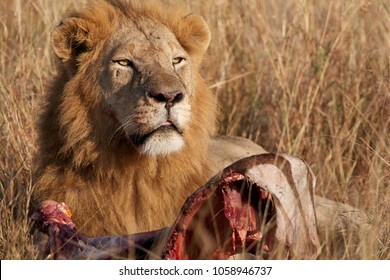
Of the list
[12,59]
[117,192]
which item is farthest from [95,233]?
[12,59]

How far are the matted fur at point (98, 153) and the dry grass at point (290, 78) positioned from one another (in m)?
0.77

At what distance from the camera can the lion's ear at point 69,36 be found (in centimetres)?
443

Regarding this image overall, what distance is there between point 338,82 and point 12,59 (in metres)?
2.18

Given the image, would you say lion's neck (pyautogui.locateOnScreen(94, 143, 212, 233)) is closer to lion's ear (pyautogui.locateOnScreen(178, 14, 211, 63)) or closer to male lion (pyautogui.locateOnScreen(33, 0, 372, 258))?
male lion (pyautogui.locateOnScreen(33, 0, 372, 258))

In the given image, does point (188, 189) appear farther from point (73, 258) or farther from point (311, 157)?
point (311, 157)

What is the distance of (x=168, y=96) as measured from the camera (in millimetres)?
3984

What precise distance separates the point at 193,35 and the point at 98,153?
2.93ft

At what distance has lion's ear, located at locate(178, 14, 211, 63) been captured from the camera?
4684 millimetres

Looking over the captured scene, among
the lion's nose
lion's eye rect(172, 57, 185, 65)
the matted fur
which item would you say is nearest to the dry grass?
the matted fur

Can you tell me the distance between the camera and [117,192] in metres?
4.34

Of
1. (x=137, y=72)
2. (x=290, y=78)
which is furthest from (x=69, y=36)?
(x=290, y=78)

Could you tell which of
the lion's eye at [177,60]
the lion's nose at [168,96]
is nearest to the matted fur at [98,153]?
the lion's eye at [177,60]

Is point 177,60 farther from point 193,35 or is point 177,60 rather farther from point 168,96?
point 168,96

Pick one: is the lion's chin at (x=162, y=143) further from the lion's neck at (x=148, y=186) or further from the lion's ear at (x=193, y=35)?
the lion's ear at (x=193, y=35)
